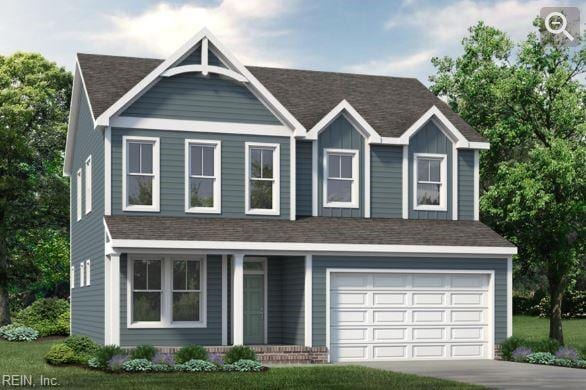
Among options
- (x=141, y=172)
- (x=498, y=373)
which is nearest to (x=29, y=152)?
(x=141, y=172)

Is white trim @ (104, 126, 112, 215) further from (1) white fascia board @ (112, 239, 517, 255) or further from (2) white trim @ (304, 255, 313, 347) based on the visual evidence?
(2) white trim @ (304, 255, 313, 347)

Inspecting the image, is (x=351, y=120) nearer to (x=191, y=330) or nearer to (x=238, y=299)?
Result: (x=238, y=299)

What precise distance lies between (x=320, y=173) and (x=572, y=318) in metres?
28.6

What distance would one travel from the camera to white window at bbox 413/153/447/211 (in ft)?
110

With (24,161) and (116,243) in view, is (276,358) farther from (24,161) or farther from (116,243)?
(24,161)

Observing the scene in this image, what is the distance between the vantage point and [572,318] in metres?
55.9

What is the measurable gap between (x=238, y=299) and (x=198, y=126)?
5.50 m

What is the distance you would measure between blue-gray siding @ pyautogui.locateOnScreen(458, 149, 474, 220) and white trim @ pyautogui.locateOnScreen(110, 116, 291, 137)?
633 cm

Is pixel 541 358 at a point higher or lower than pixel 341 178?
lower

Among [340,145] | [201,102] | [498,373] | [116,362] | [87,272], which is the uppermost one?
[201,102]

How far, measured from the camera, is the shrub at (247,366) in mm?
25781

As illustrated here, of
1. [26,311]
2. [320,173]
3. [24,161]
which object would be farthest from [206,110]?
[24,161]

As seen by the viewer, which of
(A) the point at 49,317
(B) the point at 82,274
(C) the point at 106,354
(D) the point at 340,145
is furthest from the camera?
(A) the point at 49,317

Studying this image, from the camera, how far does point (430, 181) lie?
33.7m
